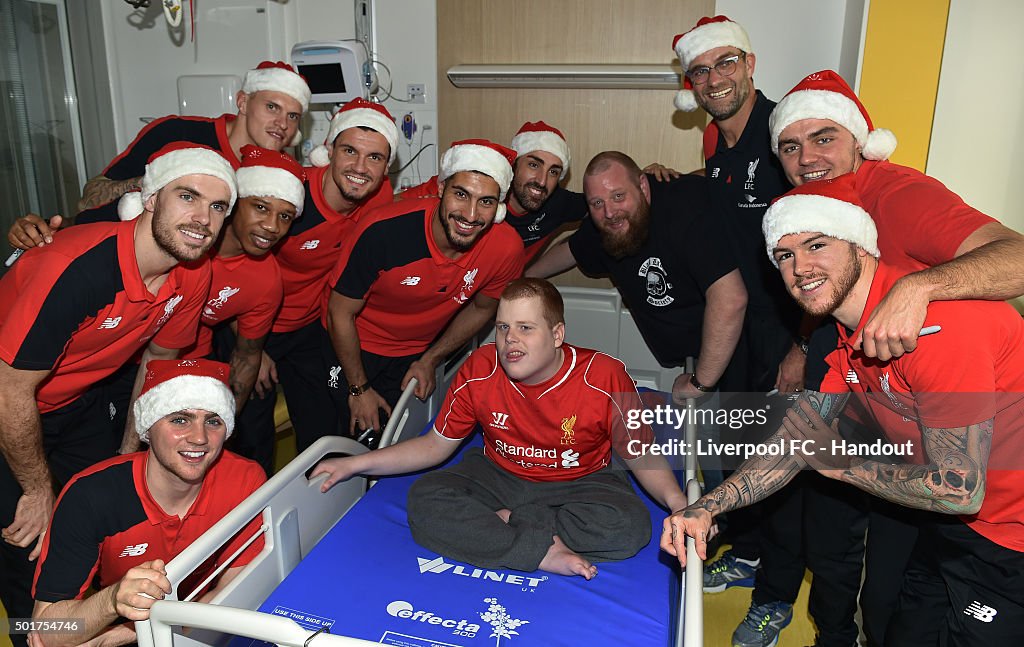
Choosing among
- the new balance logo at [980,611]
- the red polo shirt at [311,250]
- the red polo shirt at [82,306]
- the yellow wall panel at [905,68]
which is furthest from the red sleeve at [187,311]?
the yellow wall panel at [905,68]

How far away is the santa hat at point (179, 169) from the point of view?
7.58 feet

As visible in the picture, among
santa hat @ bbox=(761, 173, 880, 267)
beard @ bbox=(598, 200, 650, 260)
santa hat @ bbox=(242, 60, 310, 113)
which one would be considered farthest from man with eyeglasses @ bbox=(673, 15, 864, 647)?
santa hat @ bbox=(242, 60, 310, 113)

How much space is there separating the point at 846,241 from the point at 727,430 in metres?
1.71

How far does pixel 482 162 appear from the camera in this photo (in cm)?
292

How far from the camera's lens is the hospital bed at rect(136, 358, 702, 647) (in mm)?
1900

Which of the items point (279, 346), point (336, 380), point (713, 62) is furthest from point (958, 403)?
point (279, 346)

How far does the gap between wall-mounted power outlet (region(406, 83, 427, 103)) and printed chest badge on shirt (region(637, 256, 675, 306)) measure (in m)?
2.07

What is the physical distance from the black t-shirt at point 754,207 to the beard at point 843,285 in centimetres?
112

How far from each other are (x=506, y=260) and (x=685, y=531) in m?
1.58

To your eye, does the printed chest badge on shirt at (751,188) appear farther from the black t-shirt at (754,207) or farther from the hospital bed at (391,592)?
the hospital bed at (391,592)

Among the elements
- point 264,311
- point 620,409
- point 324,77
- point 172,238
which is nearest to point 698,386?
point 620,409

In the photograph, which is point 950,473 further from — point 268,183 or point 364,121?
point 364,121

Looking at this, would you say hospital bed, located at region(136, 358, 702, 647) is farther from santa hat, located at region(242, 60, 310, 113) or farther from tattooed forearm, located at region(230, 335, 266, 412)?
santa hat, located at region(242, 60, 310, 113)

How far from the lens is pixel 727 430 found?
3371 millimetres
